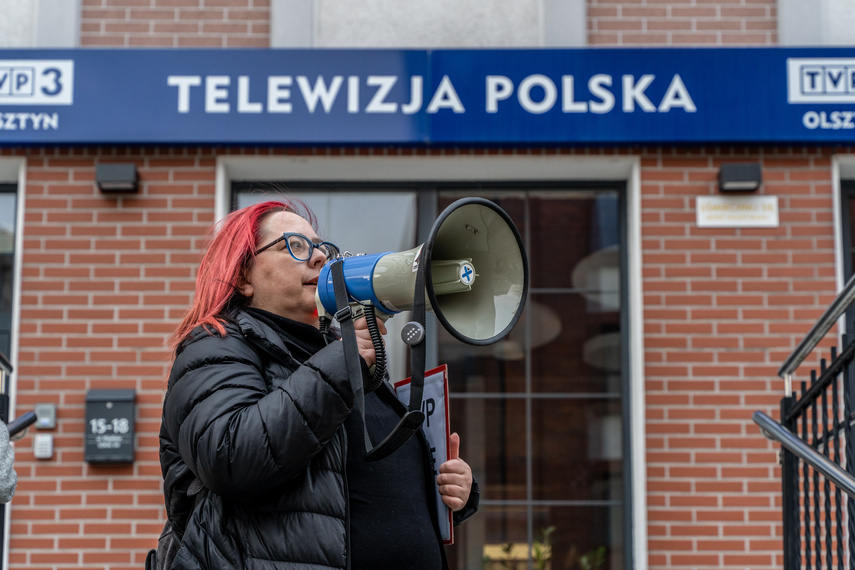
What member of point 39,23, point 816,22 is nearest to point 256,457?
point 39,23

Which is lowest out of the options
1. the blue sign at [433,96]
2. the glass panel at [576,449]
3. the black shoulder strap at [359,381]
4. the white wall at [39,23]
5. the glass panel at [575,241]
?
the glass panel at [576,449]

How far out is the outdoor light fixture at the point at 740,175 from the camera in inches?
169

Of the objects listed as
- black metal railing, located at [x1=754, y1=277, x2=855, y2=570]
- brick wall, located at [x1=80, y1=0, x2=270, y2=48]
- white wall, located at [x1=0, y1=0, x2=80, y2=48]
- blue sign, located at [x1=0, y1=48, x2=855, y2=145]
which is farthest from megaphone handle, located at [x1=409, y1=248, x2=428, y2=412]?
white wall, located at [x1=0, y1=0, x2=80, y2=48]

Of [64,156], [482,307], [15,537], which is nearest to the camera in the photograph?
[482,307]

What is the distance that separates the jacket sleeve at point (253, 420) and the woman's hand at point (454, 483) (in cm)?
45

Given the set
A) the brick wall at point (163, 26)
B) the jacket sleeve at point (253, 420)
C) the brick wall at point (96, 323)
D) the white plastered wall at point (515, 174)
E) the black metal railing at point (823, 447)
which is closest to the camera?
the jacket sleeve at point (253, 420)

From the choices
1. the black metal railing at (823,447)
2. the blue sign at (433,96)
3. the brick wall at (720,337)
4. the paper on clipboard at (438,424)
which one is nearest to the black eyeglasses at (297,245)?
the paper on clipboard at (438,424)

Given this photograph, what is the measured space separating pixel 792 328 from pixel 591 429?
1.10 m

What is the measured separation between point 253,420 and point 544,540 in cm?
313

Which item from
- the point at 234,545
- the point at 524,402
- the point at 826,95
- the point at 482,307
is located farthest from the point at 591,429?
the point at 234,545

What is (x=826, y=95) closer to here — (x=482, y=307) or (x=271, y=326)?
(x=482, y=307)

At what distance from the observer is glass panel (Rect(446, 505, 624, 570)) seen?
4.46m

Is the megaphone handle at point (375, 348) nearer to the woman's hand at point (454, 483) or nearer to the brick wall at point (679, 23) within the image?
the woman's hand at point (454, 483)

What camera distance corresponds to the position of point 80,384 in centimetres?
428
